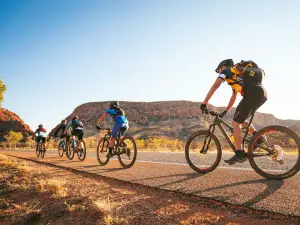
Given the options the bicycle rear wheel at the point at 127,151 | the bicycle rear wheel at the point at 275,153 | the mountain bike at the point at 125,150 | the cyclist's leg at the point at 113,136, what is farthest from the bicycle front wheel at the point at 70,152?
the bicycle rear wheel at the point at 275,153

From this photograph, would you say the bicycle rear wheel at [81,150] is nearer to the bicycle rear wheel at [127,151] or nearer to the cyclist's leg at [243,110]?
the bicycle rear wheel at [127,151]

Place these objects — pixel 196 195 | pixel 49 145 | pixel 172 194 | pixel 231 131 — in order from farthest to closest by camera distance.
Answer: pixel 49 145
pixel 231 131
pixel 172 194
pixel 196 195

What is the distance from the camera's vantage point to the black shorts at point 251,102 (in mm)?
4836

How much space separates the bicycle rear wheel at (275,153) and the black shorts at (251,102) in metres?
0.42

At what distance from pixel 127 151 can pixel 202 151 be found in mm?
2722

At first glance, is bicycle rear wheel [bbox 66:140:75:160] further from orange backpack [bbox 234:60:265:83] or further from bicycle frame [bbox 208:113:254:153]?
orange backpack [bbox 234:60:265:83]

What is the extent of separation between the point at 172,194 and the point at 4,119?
93.1 metres

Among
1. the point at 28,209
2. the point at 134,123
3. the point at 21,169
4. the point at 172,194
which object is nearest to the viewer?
the point at 172,194

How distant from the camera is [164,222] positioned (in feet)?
9.40

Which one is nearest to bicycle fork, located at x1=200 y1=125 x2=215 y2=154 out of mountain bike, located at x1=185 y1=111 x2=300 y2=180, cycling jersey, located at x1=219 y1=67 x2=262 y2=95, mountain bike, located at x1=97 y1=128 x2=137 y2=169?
mountain bike, located at x1=185 y1=111 x2=300 y2=180

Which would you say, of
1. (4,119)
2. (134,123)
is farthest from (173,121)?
(4,119)

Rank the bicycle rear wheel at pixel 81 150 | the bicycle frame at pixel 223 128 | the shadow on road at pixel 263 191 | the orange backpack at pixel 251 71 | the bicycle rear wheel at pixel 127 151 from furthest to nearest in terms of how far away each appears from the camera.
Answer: the bicycle rear wheel at pixel 81 150
the bicycle rear wheel at pixel 127 151
the bicycle frame at pixel 223 128
the orange backpack at pixel 251 71
the shadow on road at pixel 263 191

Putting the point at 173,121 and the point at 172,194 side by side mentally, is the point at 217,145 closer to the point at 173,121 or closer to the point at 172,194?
the point at 172,194

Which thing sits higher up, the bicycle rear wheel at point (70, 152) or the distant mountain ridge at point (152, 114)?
the distant mountain ridge at point (152, 114)
